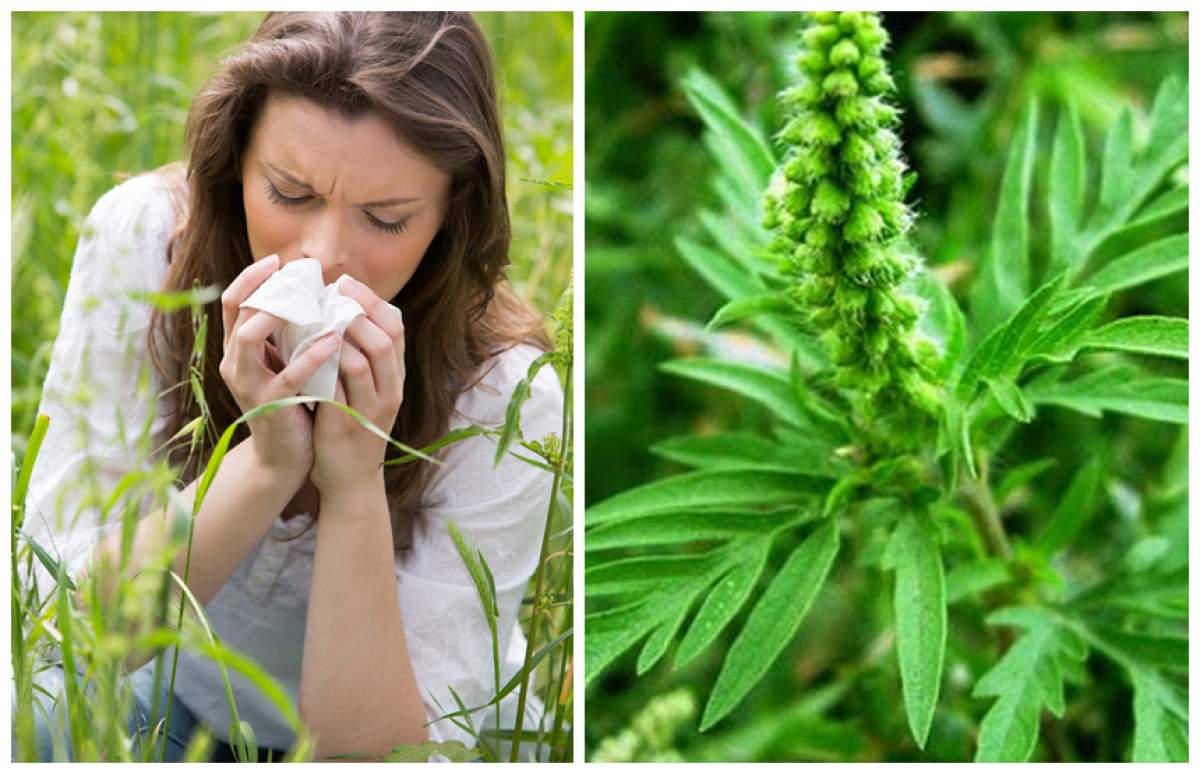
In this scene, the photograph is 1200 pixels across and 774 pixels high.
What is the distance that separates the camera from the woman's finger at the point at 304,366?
110cm

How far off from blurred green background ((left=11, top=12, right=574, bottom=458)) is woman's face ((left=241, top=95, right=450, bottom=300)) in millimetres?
258

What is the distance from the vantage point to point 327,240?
1.16 metres

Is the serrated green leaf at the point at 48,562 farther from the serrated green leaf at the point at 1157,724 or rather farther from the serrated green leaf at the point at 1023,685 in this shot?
the serrated green leaf at the point at 1157,724

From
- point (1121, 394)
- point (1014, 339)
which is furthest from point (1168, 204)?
point (1014, 339)

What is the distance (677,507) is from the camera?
4.29ft

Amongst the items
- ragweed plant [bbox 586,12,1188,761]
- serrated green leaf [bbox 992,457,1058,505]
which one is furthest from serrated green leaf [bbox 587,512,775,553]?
serrated green leaf [bbox 992,457,1058,505]

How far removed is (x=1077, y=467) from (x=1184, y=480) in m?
0.31

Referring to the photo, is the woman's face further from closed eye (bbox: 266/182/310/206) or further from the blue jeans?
the blue jeans

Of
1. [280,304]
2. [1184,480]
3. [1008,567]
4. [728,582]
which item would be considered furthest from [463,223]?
[1184,480]

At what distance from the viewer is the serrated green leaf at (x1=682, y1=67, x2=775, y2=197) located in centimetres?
141

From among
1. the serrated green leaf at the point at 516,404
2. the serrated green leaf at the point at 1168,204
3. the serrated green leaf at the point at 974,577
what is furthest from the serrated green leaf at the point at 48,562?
the serrated green leaf at the point at 1168,204

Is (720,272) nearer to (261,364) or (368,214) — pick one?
(368,214)

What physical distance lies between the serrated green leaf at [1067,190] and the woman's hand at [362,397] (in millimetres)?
756

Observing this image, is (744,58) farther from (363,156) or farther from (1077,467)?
(363,156)
